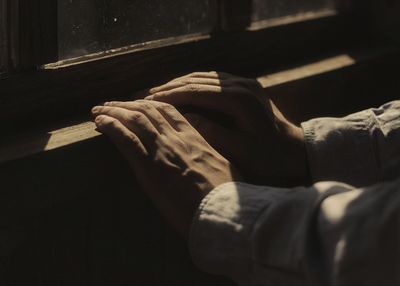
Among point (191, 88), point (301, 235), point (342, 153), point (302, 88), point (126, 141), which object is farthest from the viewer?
point (302, 88)

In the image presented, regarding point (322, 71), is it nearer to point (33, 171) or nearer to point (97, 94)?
point (97, 94)

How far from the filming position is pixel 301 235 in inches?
36.2

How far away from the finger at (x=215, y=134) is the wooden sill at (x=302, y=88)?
0.18m

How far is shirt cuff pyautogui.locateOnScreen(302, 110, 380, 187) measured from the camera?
1327 mm

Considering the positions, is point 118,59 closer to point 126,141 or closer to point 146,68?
point 146,68

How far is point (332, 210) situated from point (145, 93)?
470mm

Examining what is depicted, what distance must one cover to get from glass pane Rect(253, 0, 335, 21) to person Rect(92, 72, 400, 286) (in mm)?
365

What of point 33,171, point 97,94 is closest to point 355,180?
point 97,94

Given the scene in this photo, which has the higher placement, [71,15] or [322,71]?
[71,15]

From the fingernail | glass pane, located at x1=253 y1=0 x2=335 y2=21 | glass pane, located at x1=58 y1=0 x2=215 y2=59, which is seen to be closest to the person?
the fingernail

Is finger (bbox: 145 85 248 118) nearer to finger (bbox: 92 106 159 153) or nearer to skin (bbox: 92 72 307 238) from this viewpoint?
skin (bbox: 92 72 307 238)

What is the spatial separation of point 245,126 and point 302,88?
0.98 feet

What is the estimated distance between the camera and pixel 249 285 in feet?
3.28

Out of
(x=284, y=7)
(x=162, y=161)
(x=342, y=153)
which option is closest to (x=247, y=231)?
(x=162, y=161)
